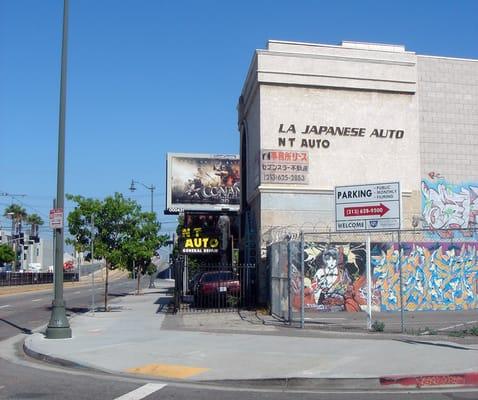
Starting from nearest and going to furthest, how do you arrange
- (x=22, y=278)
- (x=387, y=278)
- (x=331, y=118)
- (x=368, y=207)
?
(x=368, y=207)
(x=387, y=278)
(x=331, y=118)
(x=22, y=278)

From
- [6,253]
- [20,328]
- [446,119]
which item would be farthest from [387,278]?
[6,253]

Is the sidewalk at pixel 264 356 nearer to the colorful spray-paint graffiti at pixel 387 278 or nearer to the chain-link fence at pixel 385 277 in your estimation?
the chain-link fence at pixel 385 277

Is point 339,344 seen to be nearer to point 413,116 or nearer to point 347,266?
point 347,266

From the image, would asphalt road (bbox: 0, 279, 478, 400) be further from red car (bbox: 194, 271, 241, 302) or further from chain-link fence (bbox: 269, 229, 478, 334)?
red car (bbox: 194, 271, 241, 302)

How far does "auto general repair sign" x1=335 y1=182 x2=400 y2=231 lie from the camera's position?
52.2 ft

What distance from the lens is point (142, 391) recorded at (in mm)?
9289

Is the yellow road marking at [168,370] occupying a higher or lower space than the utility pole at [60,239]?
lower

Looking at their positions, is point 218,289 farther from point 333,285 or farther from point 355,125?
point 355,125

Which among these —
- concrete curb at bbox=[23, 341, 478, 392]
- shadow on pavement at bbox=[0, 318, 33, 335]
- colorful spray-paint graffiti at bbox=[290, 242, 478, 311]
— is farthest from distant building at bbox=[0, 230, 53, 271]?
concrete curb at bbox=[23, 341, 478, 392]

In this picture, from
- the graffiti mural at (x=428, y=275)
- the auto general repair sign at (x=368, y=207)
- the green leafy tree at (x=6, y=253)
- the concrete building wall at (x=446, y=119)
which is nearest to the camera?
the auto general repair sign at (x=368, y=207)

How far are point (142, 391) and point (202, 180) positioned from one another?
47984 mm

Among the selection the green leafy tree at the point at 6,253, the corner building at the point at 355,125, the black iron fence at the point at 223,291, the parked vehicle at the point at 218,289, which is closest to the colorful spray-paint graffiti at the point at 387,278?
the corner building at the point at 355,125

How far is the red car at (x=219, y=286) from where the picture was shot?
77.3 ft

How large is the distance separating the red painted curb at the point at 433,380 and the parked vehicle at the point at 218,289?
1408 cm
